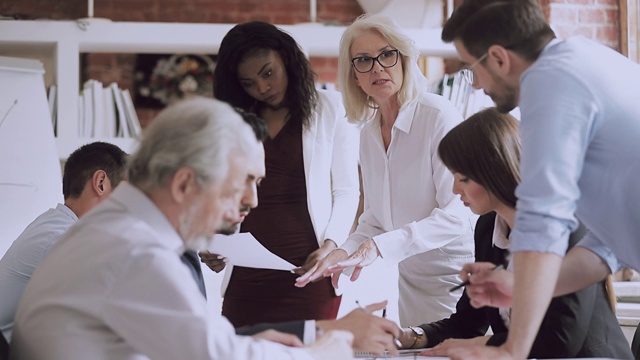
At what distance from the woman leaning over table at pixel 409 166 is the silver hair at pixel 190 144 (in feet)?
3.48

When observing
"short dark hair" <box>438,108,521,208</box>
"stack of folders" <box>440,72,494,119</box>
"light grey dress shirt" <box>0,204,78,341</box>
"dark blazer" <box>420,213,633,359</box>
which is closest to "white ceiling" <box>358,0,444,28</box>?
"stack of folders" <box>440,72,494,119</box>

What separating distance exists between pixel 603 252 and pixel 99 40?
324 cm

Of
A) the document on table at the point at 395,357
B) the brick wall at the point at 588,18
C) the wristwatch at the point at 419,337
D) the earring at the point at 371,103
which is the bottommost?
the wristwatch at the point at 419,337

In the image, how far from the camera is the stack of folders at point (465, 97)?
14.6ft

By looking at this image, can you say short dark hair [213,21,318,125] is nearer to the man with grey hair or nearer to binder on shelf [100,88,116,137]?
the man with grey hair

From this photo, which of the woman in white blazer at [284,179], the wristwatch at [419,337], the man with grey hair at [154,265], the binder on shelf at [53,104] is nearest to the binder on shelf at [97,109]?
the binder on shelf at [53,104]

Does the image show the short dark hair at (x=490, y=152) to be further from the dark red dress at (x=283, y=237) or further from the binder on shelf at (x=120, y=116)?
the binder on shelf at (x=120, y=116)

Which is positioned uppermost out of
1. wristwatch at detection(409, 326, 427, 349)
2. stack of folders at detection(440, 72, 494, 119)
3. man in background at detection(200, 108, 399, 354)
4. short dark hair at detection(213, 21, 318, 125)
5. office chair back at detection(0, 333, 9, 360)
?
short dark hair at detection(213, 21, 318, 125)

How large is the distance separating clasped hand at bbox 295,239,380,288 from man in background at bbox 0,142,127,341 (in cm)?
67

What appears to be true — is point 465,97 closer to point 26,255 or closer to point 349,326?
point 26,255

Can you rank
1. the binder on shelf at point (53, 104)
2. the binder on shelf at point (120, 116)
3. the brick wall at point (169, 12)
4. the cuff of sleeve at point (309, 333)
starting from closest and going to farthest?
the cuff of sleeve at point (309, 333) → the binder on shelf at point (53, 104) → the binder on shelf at point (120, 116) → the brick wall at point (169, 12)

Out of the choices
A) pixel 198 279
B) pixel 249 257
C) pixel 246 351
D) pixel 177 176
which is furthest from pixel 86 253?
pixel 249 257

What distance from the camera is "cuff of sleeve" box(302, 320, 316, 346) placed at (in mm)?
1675

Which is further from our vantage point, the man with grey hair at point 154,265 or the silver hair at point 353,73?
the silver hair at point 353,73
